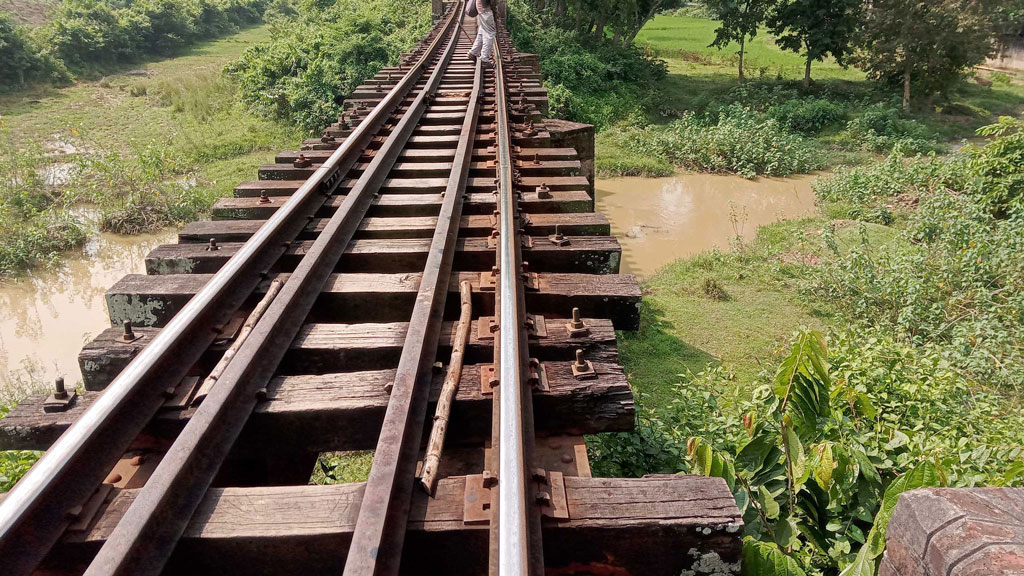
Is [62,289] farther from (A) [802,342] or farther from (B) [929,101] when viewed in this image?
(B) [929,101]

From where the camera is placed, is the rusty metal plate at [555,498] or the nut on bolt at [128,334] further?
the nut on bolt at [128,334]

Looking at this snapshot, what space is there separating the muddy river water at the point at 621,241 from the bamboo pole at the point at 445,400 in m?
5.01

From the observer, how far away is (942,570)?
1.36 meters

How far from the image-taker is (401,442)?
6.25ft

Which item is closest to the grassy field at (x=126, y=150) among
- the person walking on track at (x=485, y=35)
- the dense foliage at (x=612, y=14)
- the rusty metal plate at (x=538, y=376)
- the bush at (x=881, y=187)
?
the person walking on track at (x=485, y=35)

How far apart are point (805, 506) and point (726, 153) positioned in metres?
12.2

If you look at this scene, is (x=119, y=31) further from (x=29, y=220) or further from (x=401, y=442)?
(x=401, y=442)

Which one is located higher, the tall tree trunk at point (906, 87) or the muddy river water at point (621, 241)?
the tall tree trunk at point (906, 87)

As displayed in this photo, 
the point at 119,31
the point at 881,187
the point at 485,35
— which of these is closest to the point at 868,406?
the point at 881,187

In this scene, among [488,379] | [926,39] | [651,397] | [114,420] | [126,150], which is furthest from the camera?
[926,39]

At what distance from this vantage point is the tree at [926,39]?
17.8 m

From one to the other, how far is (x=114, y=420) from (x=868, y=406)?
10.7 ft

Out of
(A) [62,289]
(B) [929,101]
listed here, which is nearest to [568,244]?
(A) [62,289]

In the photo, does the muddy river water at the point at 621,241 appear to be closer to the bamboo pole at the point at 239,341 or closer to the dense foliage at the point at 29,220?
the dense foliage at the point at 29,220
